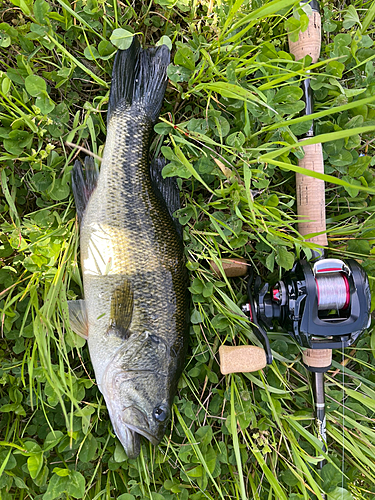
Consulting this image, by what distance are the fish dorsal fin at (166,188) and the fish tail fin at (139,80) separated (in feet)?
0.77

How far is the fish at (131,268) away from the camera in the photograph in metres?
1.65

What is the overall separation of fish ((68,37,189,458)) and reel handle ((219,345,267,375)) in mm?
240

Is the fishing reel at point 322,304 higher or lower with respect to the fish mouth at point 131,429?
higher

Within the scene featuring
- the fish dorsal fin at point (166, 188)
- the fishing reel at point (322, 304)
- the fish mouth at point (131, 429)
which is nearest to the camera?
the fishing reel at point (322, 304)

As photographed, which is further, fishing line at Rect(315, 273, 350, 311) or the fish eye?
the fish eye

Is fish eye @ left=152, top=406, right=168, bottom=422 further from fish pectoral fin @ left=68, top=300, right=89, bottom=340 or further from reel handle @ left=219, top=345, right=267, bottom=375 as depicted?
fish pectoral fin @ left=68, top=300, right=89, bottom=340

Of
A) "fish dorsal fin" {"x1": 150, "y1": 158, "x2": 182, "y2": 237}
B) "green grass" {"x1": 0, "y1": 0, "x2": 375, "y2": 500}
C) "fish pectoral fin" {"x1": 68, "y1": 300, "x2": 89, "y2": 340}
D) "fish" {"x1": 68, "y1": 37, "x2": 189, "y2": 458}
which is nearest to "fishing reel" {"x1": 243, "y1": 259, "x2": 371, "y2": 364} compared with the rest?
"green grass" {"x1": 0, "y1": 0, "x2": 375, "y2": 500}

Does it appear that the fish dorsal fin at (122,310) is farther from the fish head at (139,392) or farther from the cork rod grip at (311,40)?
the cork rod grip at (311,40)

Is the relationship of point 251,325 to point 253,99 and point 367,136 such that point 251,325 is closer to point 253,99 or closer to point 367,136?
point 253,99

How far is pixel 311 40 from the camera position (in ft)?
5.59

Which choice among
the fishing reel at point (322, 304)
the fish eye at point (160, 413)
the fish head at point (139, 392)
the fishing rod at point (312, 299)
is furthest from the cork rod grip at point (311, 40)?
the fish eye at point (160, 413)

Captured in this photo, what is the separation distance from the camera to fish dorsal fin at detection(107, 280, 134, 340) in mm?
1641

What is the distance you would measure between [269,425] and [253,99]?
178 centimetres


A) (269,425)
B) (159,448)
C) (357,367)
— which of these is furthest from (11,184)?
(357,367)
